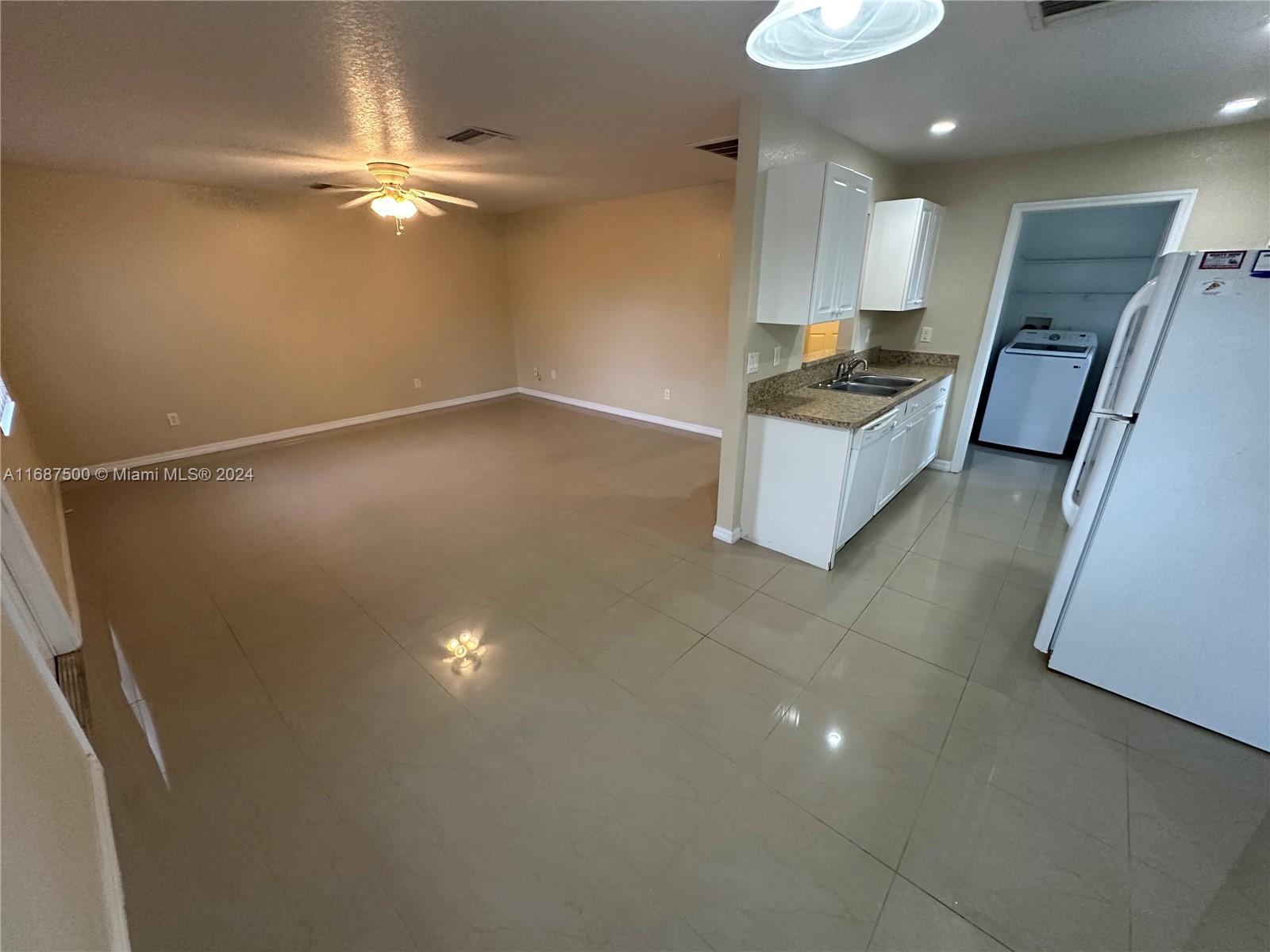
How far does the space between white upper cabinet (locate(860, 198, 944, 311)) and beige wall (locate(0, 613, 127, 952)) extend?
4.53m

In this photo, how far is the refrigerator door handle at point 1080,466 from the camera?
6.73ft

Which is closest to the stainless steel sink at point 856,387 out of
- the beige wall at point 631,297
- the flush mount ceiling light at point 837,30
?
the beige wall at point 631,297

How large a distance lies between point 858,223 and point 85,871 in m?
3.99

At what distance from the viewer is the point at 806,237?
99.2 inches

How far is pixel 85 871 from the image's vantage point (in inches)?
47.0

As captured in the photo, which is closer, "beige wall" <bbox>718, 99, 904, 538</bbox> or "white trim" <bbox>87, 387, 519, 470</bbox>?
"beige wall" <bbox>718, 99, 904, 538</bbox>

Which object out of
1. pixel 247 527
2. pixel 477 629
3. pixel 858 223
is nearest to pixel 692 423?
pixel 858 223

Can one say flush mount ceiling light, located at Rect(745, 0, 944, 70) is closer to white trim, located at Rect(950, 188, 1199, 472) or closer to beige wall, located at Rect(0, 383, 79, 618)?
white trim, located at Rect(950, 188, 1199, 472)

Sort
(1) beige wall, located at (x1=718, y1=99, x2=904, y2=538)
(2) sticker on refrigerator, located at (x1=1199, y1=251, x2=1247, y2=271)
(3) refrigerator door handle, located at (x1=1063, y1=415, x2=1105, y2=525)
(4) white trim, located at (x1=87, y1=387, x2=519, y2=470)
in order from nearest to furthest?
(2) sticker on refrigerator, located at (x1=1199, y1=251, x2=1247, y2=271) → (3) refrigerator door handle, located at (x1=1063, y1=415, x2=1105, y2=525) → (1) beige wall, located at (x1=718, y1=99, x2=904, y2=538) → (4) white trim, located at (x1=87, y1=387, x2=519, y2=470)

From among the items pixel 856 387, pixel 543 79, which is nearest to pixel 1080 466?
pixel 856 387

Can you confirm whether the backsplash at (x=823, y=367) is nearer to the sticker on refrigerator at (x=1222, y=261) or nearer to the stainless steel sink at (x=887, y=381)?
the stainless steel sink at (x=887, y=381)

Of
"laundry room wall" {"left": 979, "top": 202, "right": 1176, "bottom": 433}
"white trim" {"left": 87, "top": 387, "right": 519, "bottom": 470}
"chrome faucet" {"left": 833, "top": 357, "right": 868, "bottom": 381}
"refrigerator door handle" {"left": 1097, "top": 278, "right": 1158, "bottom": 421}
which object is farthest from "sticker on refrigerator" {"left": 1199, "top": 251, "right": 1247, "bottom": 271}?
"white trim" {"left": 87, "top": 387, "right": 519, "bottom": 470}

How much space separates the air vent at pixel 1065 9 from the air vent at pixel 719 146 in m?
1.60

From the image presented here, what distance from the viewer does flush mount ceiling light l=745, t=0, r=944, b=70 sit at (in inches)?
44.3
